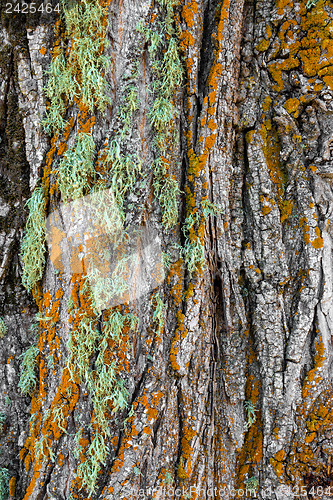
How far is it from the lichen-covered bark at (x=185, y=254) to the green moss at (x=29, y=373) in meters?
0.04

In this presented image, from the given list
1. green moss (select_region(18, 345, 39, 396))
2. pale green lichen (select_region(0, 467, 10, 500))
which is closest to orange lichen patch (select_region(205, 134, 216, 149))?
green moss (select_region(18, 345, 39, 396))

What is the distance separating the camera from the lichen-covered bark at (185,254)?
5.97ft

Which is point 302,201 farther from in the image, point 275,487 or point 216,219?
point 275,487

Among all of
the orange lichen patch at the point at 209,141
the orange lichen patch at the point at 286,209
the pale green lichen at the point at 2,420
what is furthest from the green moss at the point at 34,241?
the orange lichen patch at the point at 286,209

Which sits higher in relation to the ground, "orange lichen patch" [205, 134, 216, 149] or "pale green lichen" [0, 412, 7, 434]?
"orange lichen patch" [205, 134, 216, 149]

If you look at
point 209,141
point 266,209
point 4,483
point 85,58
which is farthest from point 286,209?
point 4,483

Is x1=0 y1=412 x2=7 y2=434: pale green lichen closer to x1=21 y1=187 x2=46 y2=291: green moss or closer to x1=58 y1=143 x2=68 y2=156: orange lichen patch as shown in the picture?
x1=21 y1=187 x2=46 y2=291: green moss

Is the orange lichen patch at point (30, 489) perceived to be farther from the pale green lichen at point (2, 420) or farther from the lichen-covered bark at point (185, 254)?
the pale green lichen at point (2, 420)

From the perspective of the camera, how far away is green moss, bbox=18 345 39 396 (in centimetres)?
207

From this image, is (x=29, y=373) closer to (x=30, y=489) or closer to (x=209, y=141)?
(x=30, y=489)

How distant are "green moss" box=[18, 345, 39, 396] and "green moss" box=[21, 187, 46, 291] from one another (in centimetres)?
43

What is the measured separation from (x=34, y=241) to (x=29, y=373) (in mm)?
832

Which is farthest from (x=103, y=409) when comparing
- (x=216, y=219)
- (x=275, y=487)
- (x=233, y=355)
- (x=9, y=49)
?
(x=9, y=49)

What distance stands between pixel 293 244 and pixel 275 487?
1418 mm
